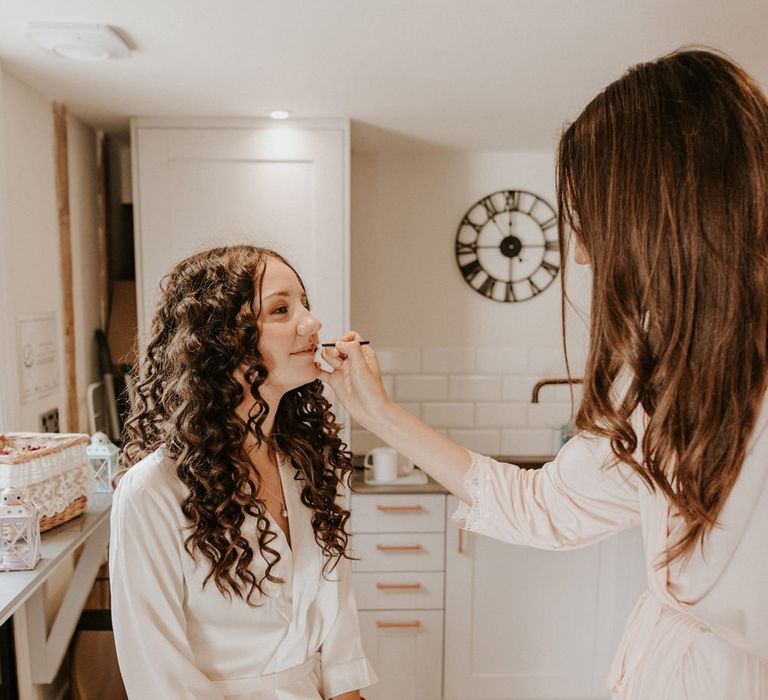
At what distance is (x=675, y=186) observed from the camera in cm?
83

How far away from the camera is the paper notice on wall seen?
2.10 meters

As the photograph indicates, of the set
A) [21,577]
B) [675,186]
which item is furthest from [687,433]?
[21,577]

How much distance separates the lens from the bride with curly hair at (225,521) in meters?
1.21

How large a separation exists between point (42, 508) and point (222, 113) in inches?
62.0

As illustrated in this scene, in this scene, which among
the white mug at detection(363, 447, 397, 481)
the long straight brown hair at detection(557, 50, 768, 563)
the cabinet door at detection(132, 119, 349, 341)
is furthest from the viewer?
the white mug at detection(363, 447, 397, 481)

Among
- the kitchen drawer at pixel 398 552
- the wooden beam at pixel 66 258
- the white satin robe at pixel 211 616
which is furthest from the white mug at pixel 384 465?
the white satin robe at pixel 211 616

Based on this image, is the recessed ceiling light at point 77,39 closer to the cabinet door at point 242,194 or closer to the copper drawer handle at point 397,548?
the cabinet door at point 242,194

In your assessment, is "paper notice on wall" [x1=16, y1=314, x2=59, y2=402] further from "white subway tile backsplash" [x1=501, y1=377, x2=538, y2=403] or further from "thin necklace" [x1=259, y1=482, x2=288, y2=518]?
"white subway tile backsplash" [x1=501, y1=377, x2=538, y2=403]

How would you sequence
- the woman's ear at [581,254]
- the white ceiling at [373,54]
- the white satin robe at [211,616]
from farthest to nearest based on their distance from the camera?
1. the white ceiling at [373,54]
2. the white satin robe at [211,616]
3. the woman's ear at [581,254]

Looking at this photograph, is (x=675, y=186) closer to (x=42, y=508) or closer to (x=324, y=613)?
(x=324, y=613)

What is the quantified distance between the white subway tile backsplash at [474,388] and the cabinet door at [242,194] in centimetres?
88

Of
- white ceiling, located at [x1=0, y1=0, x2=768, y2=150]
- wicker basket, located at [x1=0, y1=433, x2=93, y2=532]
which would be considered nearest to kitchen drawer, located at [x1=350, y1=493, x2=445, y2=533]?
wicker basket, located at [x1=0, y1=433, x2=93, y2=532]

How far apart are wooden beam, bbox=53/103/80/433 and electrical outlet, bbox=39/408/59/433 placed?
0.44 feet

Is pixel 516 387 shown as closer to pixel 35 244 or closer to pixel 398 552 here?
pixel 398 552
